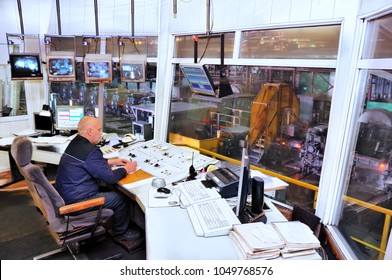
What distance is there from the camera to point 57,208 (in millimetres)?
2281

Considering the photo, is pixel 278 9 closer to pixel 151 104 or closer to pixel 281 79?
pixel 281 79

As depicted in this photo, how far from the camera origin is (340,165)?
2268 mm

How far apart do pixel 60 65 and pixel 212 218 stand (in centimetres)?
308

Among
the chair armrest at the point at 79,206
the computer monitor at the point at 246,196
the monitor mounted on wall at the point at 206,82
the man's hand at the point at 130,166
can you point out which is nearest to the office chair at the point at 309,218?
the computer monitor at the point at 246,196

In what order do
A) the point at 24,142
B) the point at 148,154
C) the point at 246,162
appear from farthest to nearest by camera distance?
the point at 148,154 < the point at 24,142 < the point at 246,162

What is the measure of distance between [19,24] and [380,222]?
4.79 meters

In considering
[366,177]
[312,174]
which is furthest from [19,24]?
[366,177]

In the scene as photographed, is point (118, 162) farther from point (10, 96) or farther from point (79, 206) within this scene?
point (10, 96)

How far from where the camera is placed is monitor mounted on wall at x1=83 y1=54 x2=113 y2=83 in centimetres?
383

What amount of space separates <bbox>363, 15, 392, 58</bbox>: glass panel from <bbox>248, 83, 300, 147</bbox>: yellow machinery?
1.00 metres

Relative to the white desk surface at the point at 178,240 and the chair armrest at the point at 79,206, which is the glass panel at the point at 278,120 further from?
the chair armrest at the point at 79,206

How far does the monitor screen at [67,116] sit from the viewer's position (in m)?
4.00

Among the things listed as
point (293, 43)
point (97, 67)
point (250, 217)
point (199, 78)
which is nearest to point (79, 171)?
point (199, 78)

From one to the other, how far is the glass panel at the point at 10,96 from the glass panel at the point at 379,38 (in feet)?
14.2
